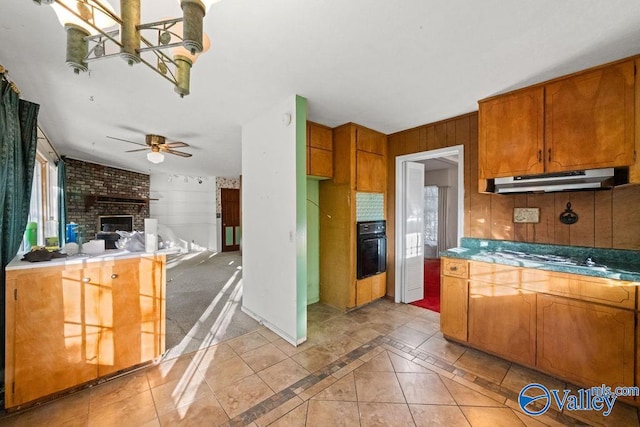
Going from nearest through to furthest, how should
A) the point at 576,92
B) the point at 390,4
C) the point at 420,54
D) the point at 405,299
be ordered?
the point at 390,4 → the point at 420,54 → the point at 576,92 → the point at 405,299

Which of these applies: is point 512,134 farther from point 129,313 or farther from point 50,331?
point 50,331

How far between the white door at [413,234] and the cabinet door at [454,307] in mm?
1013

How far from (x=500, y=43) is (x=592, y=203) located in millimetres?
1676

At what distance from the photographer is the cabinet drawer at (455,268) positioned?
2.39 meters

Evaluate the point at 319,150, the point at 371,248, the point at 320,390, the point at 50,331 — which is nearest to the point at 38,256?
the point at 50,331

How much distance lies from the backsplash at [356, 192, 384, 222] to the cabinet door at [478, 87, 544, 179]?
133cm

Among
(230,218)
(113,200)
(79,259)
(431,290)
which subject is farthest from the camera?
(230,218)

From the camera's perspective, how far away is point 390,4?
1334 mm

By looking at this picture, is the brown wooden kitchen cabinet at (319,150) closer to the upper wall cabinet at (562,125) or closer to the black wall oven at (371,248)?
the black wall oven at (371,248)

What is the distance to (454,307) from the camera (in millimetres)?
2461

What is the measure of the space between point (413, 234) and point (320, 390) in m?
2.52

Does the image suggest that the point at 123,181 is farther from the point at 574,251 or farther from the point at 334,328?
the point at 574,251

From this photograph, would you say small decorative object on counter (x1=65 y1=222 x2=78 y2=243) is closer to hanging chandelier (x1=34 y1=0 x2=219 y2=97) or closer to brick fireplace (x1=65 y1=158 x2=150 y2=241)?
hanging chandelier (x1=34 y1=0 x2=219 y2=97)

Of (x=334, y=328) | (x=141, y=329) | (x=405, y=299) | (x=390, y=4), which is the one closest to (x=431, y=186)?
(x=405, y=299)
